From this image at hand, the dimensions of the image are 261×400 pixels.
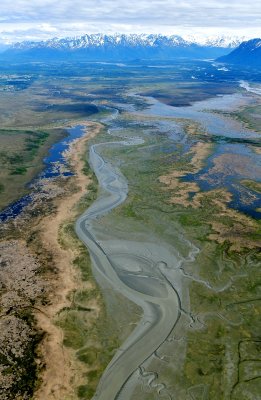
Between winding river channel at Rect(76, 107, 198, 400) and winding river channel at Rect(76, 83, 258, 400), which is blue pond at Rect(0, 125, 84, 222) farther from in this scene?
winding river channel at Rect(76, 107, 198, 400)

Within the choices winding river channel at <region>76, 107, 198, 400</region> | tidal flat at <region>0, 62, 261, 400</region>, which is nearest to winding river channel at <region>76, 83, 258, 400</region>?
winding river channel at <region>76, 107, 198, 400</region>

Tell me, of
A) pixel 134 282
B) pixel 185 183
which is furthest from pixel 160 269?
pixel 185 183

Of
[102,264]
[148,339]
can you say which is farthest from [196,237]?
[148,339]

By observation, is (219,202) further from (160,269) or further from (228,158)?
(228,158)

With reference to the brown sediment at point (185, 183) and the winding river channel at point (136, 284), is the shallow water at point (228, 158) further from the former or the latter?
the winding river channel at point (136, 284)

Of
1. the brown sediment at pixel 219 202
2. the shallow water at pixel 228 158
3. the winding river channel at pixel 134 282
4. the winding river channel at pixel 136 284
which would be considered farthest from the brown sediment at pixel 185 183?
the winding river channel at pixel 136 284
